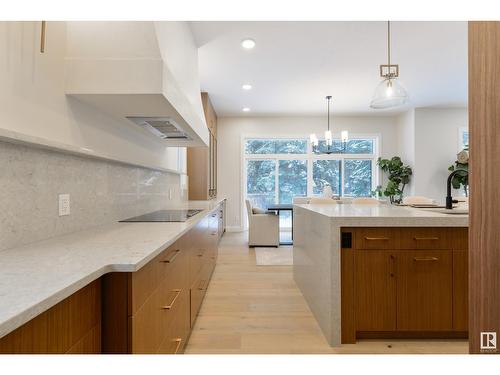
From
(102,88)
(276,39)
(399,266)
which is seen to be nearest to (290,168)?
(276,39)

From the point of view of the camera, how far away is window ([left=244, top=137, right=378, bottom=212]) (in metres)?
7.17

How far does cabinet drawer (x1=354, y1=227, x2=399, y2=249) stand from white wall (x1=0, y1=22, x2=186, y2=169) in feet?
5.51

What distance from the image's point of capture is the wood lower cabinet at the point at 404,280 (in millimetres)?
1819

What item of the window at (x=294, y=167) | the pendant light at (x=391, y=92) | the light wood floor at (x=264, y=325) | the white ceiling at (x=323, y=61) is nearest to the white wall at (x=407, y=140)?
the window at (x=294, y=167)

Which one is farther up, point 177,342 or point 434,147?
point 434,147

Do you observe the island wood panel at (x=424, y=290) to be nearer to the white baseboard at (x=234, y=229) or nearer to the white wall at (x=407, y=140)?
the white baseboard at (x=234, y=229)

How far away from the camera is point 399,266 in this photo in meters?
1.83

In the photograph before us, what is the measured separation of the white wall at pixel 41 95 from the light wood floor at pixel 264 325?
1.49 metres

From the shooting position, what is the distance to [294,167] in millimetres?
7207

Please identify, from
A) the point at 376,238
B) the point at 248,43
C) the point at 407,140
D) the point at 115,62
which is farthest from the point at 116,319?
A: the point at 407,140

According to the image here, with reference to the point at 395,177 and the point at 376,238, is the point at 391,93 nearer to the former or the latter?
the point at 376,238

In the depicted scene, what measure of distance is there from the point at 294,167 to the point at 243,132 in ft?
5.15

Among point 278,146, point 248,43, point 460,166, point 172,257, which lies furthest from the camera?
point 278,146
